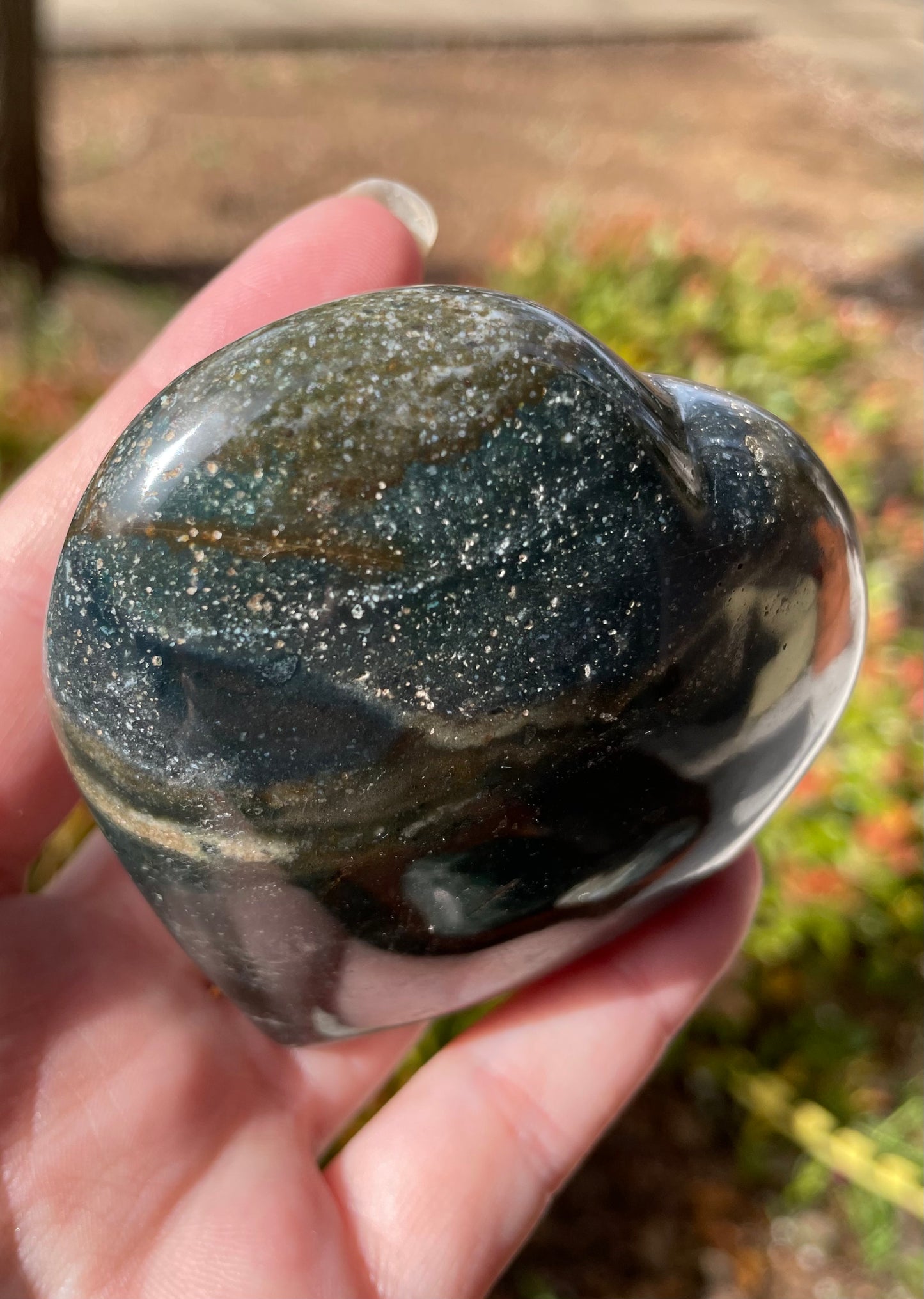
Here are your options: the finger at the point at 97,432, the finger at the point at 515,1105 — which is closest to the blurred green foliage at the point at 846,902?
the finger at the point at 515,1105

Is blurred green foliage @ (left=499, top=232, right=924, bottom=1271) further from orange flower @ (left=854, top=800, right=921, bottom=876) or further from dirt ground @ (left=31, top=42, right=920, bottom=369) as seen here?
dirt ground @ (left=31, top=42, right=920, bottom=369)

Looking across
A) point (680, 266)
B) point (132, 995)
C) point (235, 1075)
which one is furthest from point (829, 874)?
point (680, 266)

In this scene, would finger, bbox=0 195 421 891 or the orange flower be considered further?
the orange flower

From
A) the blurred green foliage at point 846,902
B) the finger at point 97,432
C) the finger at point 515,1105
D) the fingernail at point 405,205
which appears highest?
the fingernail at point 405,205

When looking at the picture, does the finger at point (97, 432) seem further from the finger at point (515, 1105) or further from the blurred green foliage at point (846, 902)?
the blurred green foliage at point (846, 902)

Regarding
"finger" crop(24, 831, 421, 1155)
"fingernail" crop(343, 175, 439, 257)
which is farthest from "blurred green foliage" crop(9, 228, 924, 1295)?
"fingernail" crop(343, 175, 439, 257)

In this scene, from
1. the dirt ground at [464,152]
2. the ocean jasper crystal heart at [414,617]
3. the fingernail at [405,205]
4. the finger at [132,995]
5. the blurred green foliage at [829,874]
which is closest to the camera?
the ocean jasper crystal heart at [414,617]
